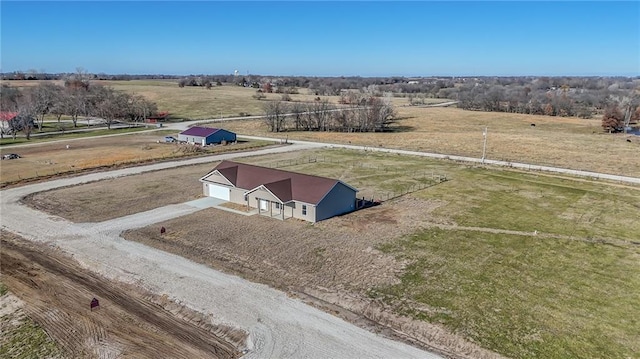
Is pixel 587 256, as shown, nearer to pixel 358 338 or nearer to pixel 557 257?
pixel 557 257

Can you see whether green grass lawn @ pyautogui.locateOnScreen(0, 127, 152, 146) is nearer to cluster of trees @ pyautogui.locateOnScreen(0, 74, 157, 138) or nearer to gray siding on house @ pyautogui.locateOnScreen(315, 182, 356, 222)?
cluster of trees @ pyautogui.locateOnScreen(0, 74, 157, 138)

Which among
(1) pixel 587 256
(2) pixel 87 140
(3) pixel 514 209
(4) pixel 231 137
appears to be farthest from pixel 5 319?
(2) pixel 87 140

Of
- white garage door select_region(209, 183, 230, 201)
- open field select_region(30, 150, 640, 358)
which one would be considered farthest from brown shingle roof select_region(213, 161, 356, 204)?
open field select_region(30, 150, 640, 358)

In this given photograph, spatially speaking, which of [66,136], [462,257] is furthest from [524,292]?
[66,136]

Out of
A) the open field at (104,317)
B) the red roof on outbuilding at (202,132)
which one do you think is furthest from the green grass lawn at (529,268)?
the red roof on outbuilding at (202,132)

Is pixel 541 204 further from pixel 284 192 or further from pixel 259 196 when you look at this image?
pixel 259 196

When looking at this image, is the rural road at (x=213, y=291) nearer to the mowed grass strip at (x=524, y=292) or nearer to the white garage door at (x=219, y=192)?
the mowed grass strip at (x=524, y=292)

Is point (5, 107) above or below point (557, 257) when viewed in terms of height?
above
